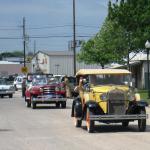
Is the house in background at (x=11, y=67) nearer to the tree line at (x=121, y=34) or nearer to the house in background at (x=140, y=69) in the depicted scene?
the tree line at (x=121, y=34)

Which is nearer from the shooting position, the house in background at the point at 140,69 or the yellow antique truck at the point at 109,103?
the yellow antique truck at the point at 109,103

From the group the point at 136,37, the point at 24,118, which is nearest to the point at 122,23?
the point at 136,37

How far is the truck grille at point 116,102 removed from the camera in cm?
1951

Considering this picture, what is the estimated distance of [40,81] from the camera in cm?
3656

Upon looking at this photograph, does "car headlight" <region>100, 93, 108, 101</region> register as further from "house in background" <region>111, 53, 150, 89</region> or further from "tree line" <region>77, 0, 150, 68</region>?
"house in background" <region>111, 53, 150, 89</region>

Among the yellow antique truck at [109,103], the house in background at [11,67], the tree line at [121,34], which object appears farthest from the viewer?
the house in background at [11,67]

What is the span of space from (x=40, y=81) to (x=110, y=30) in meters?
27.7

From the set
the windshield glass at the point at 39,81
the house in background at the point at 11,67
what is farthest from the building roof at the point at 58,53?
the windshield glass at the point at 39,81

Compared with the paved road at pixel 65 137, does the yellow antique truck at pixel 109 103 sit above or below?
above

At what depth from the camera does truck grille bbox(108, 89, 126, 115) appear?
1951 cm

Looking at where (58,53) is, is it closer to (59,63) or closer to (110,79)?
(59,63)

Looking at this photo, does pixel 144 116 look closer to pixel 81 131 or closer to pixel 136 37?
pixel 81 131

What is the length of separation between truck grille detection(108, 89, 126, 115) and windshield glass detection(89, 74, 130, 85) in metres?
1.38

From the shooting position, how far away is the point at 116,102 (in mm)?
19516
